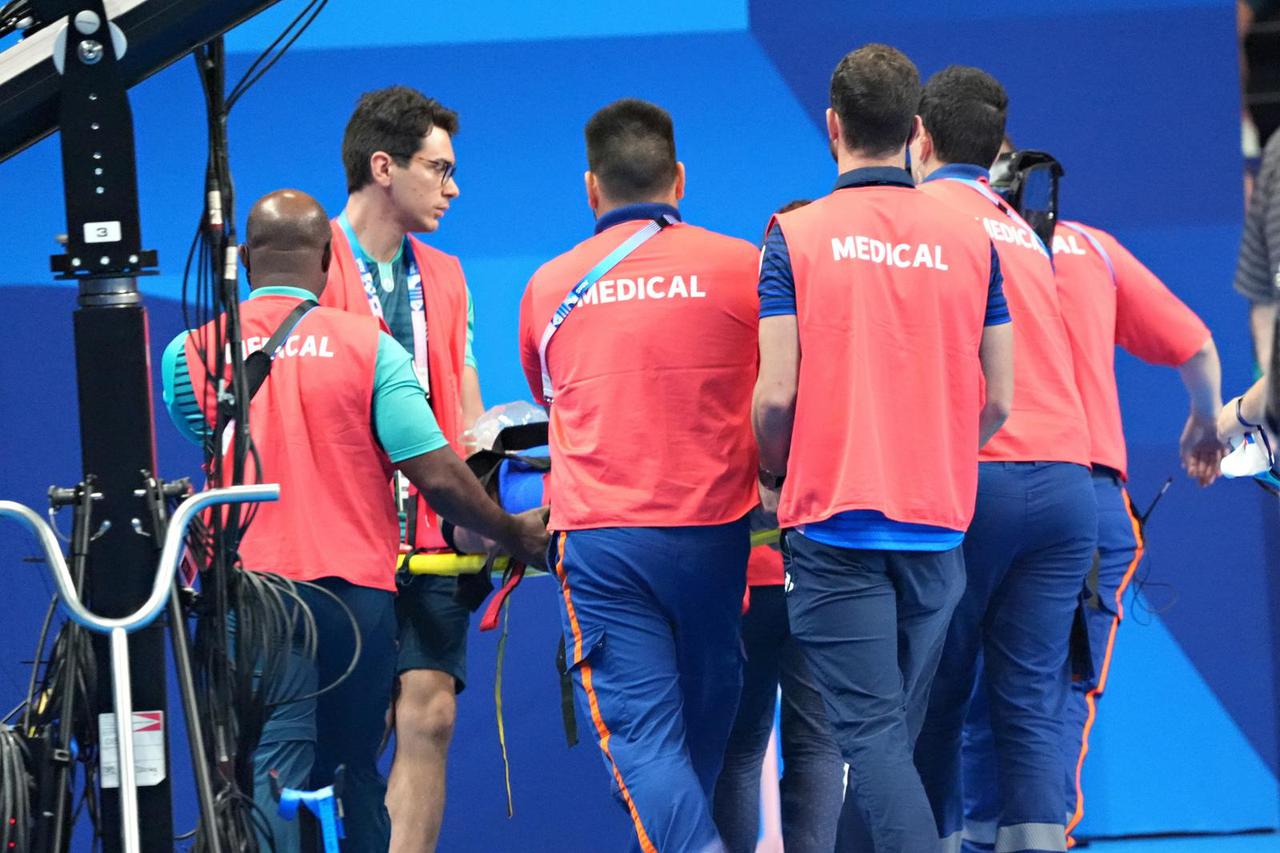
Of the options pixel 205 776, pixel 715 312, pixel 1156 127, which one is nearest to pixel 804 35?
pixel 1156 127

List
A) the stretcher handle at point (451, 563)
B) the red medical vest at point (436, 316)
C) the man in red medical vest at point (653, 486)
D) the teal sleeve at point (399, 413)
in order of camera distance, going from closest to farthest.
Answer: the man in red medical vest at point (653, 486) < the teal sleeve at point (399, 413) < the stretcher handle at point (451, 563) < the red medical vest at point (436, 316)

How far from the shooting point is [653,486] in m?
3.69

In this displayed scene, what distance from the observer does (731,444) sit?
375 centimetres

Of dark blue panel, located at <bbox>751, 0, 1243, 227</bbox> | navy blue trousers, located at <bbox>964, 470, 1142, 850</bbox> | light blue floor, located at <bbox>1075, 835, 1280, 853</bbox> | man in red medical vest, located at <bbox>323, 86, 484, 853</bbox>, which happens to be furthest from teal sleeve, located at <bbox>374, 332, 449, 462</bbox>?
light blue floor, located at <bbox>1075, 835, 1280, 853</bbox>

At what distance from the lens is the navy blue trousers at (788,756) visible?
415 centimetres

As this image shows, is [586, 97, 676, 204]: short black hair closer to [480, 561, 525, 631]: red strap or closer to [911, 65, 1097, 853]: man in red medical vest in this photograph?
[911, 65, 1097, 853]: man in red medical vest

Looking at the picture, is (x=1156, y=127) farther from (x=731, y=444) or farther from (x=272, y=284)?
(x=272, y=284)

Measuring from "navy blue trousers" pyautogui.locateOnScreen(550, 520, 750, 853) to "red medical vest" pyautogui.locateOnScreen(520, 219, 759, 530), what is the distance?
67 millimetres

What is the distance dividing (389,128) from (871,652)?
2.18 meters

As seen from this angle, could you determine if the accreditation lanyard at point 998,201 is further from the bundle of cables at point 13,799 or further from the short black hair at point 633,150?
the bundle of cables at point 13,799

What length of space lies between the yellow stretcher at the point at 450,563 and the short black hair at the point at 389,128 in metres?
1.12

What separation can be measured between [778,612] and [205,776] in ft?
6.13

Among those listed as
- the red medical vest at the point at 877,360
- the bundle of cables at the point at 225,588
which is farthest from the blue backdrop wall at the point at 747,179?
the bundle of cables at the point at 225,588

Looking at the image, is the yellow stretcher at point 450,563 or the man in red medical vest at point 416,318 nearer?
the yellow stretcher at point 450,563
